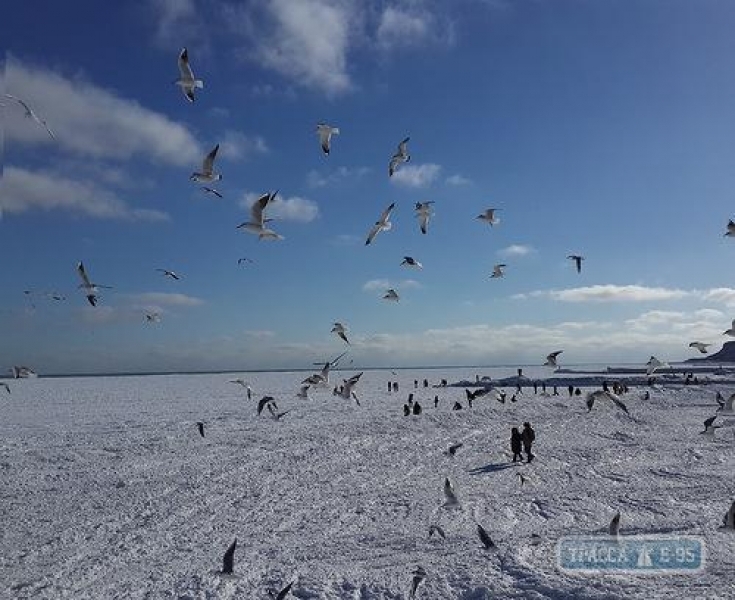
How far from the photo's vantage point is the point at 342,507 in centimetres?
1255

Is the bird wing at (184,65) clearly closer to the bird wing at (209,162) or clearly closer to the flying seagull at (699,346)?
the bird wing at (209,162)

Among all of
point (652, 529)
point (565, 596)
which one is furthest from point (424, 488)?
point (565, 596)

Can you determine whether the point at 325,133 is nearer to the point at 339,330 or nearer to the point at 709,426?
the point at 339,330

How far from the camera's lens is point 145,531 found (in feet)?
36.9

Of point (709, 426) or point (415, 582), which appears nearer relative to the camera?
point (415, 582)

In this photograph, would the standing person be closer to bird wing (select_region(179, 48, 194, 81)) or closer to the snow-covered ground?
the snow-covered ground

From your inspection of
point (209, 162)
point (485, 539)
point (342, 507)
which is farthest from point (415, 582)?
point (209, 162)

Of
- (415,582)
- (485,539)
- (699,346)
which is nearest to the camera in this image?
(415,582)

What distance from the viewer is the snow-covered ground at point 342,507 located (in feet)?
27.6

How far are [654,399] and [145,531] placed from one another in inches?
1402

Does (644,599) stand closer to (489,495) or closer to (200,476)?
(489,495)

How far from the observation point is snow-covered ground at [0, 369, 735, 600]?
8414 millimetres

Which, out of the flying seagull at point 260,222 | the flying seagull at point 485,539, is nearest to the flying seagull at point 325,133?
the flying seagull at point 260,222

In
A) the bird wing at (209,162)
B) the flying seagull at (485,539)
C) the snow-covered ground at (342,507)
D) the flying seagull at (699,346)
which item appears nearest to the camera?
the snow-covered ground at (342,507)
